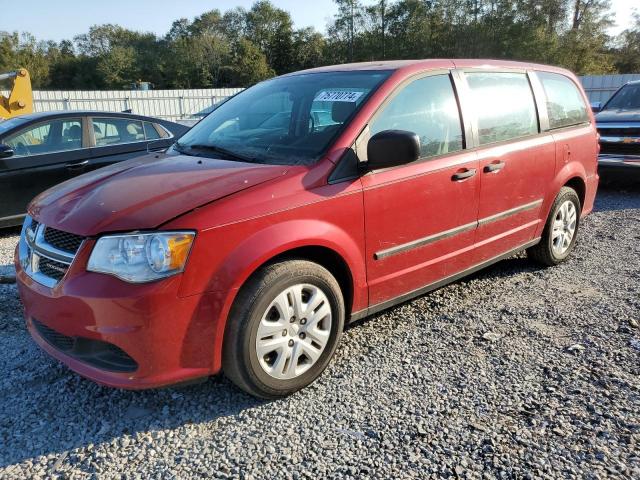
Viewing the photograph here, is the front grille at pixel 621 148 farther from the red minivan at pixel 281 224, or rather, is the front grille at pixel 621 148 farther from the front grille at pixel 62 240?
the front grille at pixel 62 240

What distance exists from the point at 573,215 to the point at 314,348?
133 inches

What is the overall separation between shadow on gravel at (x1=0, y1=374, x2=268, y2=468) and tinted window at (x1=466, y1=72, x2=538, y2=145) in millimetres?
2565

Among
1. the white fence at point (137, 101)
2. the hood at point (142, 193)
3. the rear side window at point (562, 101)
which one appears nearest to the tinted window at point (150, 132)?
the hood at point (142, 193)

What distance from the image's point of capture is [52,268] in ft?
8.51

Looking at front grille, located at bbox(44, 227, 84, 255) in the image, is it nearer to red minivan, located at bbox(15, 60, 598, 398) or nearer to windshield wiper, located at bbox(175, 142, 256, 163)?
red minivan, located at bbox(15, 60, 598, 398)

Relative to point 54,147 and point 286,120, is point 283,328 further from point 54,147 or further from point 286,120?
point 54,147

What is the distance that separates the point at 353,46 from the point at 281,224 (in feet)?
226

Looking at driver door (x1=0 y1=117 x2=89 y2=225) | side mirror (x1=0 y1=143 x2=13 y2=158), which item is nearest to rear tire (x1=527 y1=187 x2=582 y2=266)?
driver door (x1=0 y1=117 x2=89 y2=225)

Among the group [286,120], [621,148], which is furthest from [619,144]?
[286,120]

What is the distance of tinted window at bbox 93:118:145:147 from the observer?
653 centimetres

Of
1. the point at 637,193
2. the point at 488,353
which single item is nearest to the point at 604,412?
the point at 488,353

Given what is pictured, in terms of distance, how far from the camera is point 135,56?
272 ft

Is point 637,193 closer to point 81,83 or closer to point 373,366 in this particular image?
point 373,366

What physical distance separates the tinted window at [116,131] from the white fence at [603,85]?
21226 mm
